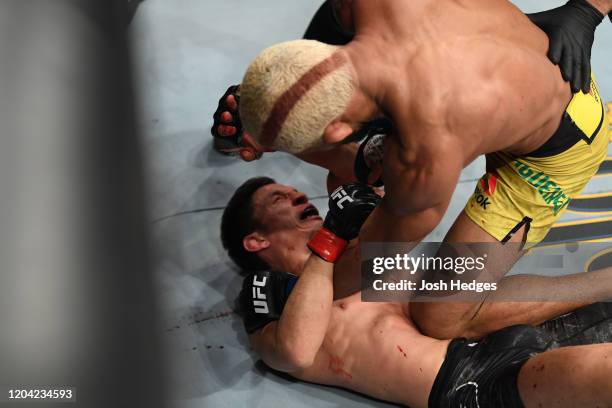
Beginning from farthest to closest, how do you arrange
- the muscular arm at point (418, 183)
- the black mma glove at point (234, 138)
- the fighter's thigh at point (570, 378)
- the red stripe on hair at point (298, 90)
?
the black mma glove at point (234, 138) < the fighter's thigh at point (570, 378) < the muscular arm at point (418, 183) < the red stripe on hair at point (298, 90)

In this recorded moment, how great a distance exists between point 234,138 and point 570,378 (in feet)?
4.75

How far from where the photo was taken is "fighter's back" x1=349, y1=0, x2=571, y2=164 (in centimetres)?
149

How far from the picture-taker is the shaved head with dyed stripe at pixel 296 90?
56.1 inches

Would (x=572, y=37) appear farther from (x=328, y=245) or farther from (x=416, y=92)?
(x=328, y=245)

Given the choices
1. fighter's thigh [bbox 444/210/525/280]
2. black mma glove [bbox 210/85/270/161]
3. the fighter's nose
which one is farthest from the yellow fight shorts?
black mma glove [bbox 210/85/270/161]

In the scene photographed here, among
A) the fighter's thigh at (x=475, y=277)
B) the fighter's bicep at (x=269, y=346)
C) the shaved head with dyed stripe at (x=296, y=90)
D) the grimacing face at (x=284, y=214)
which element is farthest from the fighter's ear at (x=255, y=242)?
the shaved head with dyed stripe at (x=296, y=90)

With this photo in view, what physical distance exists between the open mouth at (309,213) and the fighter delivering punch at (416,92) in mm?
548

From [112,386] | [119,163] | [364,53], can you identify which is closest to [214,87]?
[119,163]

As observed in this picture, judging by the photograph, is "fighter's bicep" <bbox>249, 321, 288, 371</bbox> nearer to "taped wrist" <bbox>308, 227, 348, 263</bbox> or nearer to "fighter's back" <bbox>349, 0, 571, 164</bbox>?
"taped wrist" <bbox>308, 227, 348, 263</bbox>

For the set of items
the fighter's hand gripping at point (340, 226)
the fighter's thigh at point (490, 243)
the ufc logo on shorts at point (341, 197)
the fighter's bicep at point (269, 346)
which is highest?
the ufc logo on shorts at point (341, 197)

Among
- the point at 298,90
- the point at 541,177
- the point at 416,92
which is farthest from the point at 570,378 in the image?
the point at 298,90

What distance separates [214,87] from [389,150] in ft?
4.92

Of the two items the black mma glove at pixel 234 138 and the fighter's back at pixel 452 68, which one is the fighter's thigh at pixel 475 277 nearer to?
the fighter's back at pixel 452 68

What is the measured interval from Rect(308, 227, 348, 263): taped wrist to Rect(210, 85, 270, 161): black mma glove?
2.11 ft
